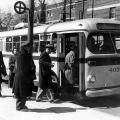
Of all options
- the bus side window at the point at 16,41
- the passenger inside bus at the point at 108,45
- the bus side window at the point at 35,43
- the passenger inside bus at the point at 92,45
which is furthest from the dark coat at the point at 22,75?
the bus side window at the point at 16,41

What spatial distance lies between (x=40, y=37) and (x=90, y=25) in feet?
9.43

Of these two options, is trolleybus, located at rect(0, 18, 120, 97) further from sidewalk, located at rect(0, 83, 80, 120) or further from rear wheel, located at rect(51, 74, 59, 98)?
sidewalk, located at rect(0, 83, 80, 120)

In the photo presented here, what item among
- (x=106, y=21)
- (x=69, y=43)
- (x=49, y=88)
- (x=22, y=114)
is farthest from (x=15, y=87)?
(x=106, y=21)

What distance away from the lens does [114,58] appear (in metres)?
10.9

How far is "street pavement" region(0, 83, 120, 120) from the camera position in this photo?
9188 mm

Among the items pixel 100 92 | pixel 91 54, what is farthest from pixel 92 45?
pixel 100 92

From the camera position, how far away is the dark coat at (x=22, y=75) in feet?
32.2

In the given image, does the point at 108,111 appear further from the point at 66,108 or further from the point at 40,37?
the point at 40,37

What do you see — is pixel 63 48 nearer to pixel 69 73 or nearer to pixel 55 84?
pixel 69 73

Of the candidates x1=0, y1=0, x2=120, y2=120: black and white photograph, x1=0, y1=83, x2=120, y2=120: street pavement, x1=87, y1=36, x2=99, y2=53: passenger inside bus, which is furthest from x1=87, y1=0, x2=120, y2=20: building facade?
x1=0, y1=83, x2=120, y2=120: street pavement

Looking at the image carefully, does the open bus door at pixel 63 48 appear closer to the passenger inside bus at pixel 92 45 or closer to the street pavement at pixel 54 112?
the street pavement at pixel 54 112

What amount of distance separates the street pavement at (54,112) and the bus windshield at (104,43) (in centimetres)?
184

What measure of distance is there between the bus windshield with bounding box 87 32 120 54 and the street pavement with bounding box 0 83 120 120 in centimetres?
184

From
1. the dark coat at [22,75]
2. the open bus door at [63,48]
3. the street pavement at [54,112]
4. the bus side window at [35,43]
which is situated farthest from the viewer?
the bus side window at [35,43]
